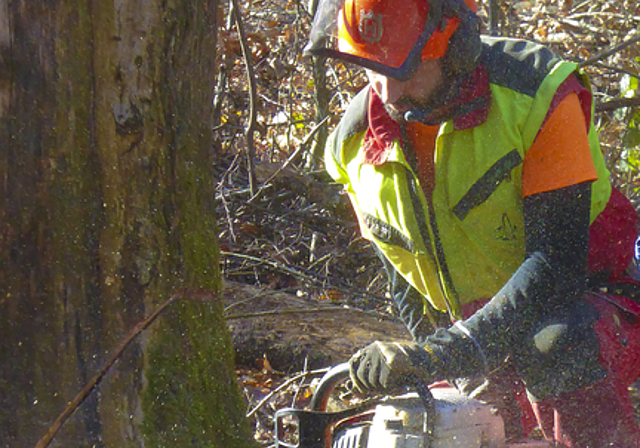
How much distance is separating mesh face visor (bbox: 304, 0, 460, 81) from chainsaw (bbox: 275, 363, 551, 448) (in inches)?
36.3

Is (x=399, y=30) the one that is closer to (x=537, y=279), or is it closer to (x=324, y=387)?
(x=537, y=279)

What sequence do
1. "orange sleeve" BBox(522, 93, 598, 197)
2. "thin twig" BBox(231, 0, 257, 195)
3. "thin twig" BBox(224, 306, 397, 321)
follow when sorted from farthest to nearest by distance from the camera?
"thin twig" BBox(224, 306, 397, 321) < "thin twig" BBox(231, 0, 257, 195) < "orange sleeve" BBox(522, 93, 598, 197)

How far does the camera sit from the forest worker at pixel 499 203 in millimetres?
2035

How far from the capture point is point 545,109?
6.76ft

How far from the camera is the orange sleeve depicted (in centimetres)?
203

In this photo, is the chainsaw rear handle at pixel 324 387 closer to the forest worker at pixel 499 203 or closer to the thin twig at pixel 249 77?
the forest worker at pixel 499 203

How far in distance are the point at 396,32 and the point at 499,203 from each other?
643 millimetres

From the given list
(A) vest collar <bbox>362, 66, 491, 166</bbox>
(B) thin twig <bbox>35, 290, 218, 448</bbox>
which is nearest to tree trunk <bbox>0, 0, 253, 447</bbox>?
(B) thin twig <bbox>35, 290, 218, 448</bbox>

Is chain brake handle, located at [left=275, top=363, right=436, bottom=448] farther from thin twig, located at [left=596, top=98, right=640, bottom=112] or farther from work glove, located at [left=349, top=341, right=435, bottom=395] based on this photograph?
thin twig, located at [left=596, top=98, right=640, bottom=112]

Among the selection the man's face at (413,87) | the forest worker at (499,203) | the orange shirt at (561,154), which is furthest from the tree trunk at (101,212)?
the orange shirt at (561,154)

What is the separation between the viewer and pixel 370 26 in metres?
2.15

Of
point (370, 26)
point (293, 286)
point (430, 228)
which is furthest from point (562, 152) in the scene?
point (293, 286)

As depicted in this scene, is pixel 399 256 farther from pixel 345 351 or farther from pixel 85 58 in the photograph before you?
pixel 85 58

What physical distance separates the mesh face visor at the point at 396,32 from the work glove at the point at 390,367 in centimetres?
84
